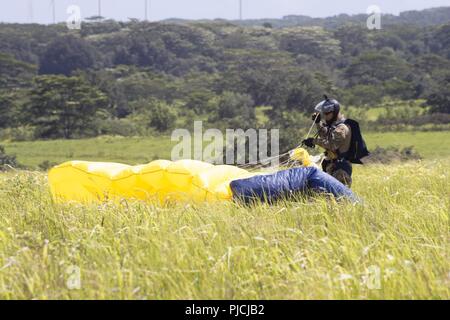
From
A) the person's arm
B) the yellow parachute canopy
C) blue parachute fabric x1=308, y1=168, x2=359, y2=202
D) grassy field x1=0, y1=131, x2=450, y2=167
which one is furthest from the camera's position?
grassy field x1=0, y1=131, x2=450, y2=167

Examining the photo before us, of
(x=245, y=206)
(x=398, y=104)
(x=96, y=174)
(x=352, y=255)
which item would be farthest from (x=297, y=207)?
(x=398, y=104)

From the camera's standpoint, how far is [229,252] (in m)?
3.40

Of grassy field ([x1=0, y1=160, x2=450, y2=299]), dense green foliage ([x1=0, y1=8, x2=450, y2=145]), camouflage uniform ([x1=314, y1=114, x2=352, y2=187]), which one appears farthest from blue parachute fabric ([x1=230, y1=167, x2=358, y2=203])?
dense green foliage ([x1=0, y1=8, x2=450, y2=145])

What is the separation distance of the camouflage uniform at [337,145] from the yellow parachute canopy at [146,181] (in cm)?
91

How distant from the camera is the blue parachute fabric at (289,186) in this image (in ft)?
17.1

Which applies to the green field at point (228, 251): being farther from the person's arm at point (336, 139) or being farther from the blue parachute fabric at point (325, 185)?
the person's arm at point (336, 139)

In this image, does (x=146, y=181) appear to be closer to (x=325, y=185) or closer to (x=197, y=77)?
(x=325, y=185)

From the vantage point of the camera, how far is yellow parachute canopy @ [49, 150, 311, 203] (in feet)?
18.4

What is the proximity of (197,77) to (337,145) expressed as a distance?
9317 cm

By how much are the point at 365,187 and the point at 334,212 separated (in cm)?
251

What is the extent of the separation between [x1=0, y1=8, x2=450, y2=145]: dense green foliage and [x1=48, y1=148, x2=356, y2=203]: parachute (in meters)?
31.9

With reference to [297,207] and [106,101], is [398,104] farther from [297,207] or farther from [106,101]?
[297,207]

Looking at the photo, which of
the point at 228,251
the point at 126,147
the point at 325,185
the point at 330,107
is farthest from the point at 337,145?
the point at 126,147

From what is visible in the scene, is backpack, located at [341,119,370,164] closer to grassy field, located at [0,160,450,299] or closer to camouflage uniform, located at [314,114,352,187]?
camouflage uniform, located at [314,114,352,187]
